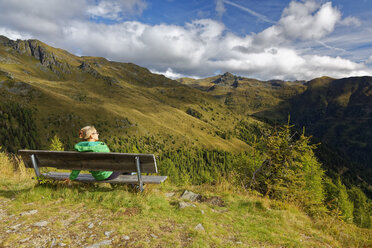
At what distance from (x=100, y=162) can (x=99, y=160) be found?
78 mm

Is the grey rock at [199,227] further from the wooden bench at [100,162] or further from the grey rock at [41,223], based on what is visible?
the grey rock at [41,223]

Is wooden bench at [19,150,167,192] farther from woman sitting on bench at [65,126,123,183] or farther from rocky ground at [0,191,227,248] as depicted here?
rocky ground at [0,191,227,248]

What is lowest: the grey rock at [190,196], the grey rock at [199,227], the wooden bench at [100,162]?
the grey rock at [190,196]

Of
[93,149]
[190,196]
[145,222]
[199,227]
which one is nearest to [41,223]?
[93,149]

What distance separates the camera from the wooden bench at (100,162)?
5.70 m

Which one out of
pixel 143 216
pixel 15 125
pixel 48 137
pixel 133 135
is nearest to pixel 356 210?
pixel 143 216

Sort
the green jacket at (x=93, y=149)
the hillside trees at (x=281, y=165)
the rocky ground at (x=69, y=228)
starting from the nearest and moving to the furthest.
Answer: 1. the rocky ground at (x=69, y=228)
2. the green jacket at (x=93, y=149)
3. the hillside trees at (x=281, y=165)

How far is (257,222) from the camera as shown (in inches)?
222

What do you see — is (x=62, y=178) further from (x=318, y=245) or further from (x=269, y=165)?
(x=269, y=165)

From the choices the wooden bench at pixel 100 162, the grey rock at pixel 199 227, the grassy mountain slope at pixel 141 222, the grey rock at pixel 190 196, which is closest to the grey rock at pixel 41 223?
the grassy mountain slope at pixel 141 222

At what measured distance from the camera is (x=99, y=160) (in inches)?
230

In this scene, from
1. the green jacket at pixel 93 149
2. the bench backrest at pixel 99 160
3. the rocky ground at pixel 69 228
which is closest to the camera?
the rocky ground at pixel 69 228

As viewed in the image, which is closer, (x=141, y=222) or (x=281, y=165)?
(x=141, y=222)

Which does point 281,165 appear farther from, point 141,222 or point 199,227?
point 141,222
